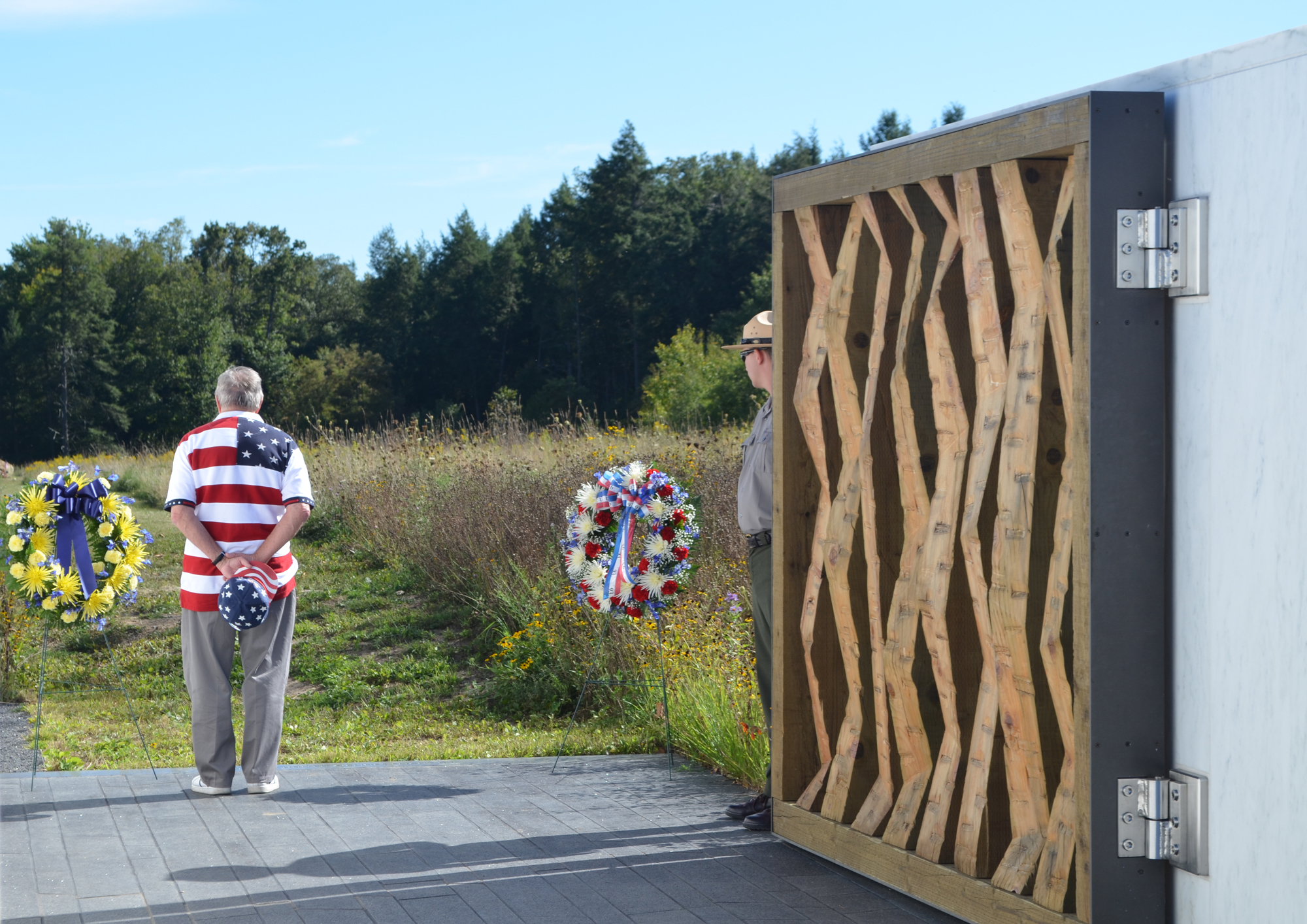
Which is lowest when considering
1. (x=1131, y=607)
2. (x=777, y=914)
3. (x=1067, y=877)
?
(x=777, y=914)

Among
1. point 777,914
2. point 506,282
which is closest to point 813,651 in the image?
point 777,914

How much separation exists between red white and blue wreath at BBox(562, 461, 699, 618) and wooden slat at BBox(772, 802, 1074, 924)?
148 cm

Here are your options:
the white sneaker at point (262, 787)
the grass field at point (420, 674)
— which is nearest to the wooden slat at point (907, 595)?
the grass field at point (420, 674)

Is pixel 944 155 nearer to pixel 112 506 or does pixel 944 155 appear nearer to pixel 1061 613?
pixel 1061 613

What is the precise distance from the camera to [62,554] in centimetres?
562

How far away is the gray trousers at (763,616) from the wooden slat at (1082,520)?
177cm

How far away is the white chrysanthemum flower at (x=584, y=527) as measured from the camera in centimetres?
607

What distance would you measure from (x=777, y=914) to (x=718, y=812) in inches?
50.4

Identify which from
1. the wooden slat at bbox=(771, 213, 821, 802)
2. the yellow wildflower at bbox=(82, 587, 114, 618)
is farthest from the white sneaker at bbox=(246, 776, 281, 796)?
the wooden slat at bbox=(771, 213, 821, 802)

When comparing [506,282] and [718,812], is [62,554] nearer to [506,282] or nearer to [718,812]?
[718,812]

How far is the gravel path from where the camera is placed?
21.9 ft

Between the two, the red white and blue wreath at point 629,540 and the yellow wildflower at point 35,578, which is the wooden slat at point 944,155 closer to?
the red white and blue wreath at point 629,540

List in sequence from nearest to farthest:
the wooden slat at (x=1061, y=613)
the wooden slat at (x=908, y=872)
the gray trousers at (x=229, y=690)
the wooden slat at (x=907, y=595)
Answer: the wooden slat at (x=1061, y=613), the wooden slat at (x=908, y=872), the wooden slat at (x=907, y=595), the gray trousers at (x=229, y=690)

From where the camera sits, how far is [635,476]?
5945mm
